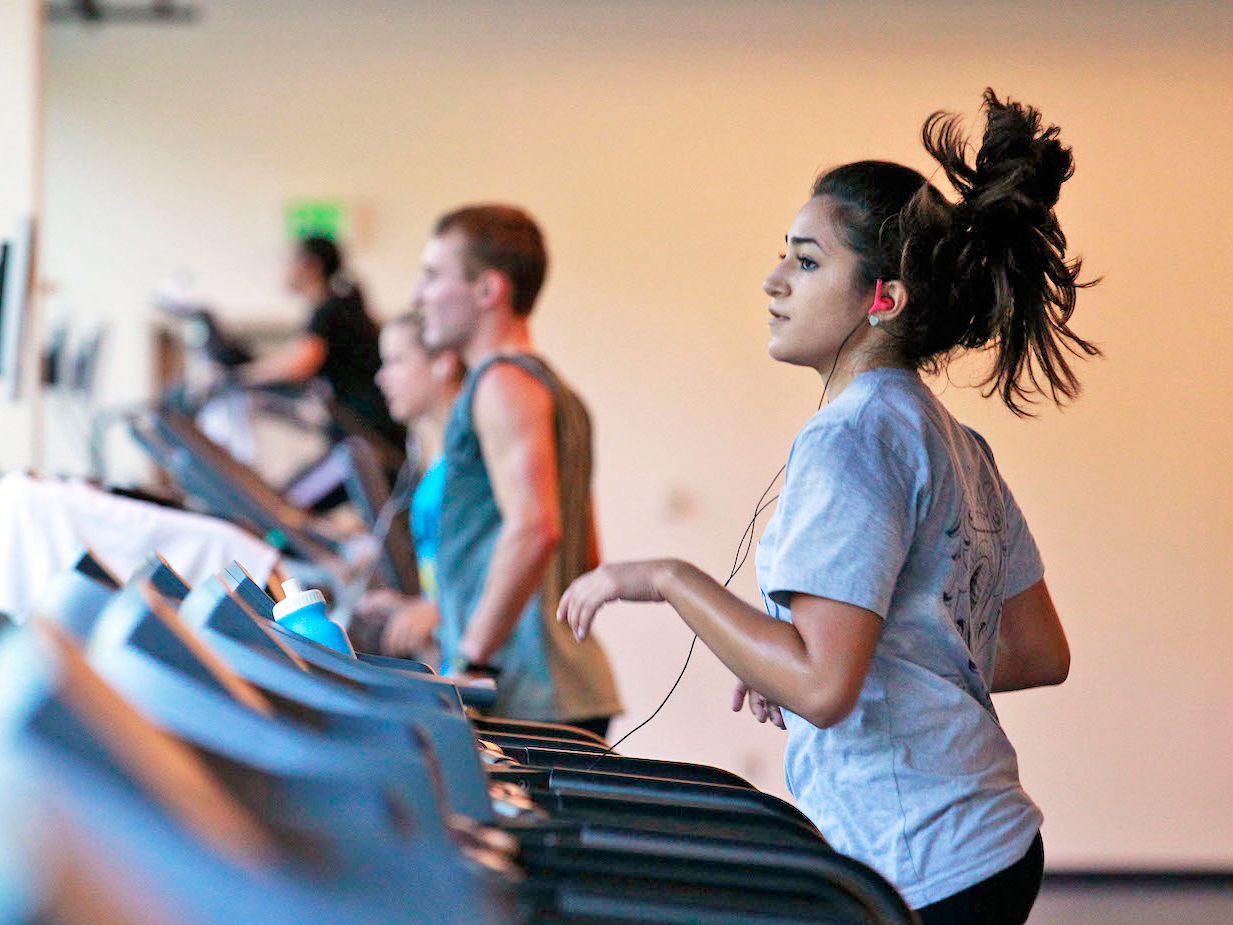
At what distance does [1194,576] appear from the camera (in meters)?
4.14

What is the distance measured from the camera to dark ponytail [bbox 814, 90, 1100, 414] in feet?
3.98

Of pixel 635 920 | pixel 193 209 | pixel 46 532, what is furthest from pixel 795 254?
pixel 193 209

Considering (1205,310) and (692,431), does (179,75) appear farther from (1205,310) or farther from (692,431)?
(1205,310)

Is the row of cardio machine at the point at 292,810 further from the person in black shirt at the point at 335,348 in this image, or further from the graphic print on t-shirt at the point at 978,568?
the person in black shirt at the point at 335,348

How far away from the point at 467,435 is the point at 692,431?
233 cm

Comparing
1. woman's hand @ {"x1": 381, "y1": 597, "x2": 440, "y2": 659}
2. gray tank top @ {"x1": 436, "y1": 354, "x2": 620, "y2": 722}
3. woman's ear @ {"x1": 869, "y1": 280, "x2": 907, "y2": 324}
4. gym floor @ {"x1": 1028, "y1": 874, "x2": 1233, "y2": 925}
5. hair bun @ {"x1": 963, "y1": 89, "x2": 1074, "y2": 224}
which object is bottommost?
gym floor @ {"x1": 1028, "y1": 874, "x2": 1233, "y2": 925}

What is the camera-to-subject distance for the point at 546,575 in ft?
7.54

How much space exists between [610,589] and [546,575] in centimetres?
118

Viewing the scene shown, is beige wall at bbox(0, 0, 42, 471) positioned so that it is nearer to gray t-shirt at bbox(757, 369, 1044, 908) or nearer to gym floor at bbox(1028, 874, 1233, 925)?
gray t-shirt at bbox(757, 369, 1044, 908)

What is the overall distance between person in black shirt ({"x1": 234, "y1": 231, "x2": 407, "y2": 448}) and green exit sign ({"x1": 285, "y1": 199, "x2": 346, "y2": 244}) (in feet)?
1.00

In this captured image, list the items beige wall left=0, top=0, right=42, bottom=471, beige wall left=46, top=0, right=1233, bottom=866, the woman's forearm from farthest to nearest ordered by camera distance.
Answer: beige wall left=46, top=0, right=1233, bottom=866, beige wall left=0, top=0, right=42, bottom=471, the woman's forearm

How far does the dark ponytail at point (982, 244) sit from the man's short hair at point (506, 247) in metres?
1.25

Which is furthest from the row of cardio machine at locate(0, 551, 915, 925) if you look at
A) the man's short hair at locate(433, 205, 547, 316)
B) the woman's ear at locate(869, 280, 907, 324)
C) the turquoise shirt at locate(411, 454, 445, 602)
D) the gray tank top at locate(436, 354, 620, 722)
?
the turquoise shirt at locate(411, 454, 445, 602)

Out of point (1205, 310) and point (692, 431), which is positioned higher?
point (1205, 310)
